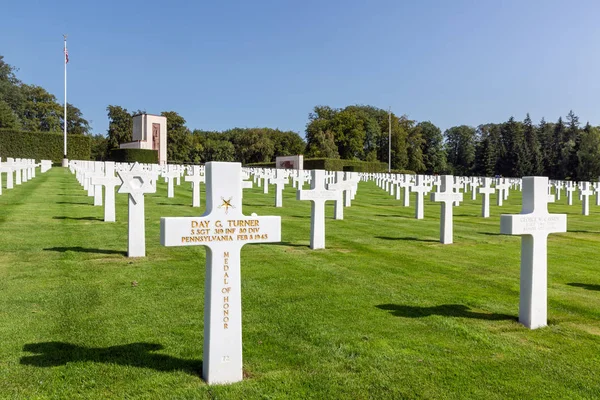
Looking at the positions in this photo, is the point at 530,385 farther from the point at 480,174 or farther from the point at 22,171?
the point at 480,174

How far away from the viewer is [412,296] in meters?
5.86

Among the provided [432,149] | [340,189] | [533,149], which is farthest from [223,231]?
[432,149]

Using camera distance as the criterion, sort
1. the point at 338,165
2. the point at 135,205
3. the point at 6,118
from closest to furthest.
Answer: the point at 135,205 → the point at 6,118 → the point at 338,165

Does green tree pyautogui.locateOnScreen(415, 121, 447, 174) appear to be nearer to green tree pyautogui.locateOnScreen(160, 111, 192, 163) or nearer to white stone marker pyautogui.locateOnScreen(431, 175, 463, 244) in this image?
green tree pyautogui.locateOnScreen(160, 111, 192, 163)

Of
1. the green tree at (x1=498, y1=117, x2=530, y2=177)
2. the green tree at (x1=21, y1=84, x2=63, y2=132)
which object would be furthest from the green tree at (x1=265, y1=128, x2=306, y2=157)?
the green tree at (x1=21, y1=84, x2=63, y2=132)

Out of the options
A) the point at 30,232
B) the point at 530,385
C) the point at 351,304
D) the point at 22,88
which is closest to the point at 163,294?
the point at 351,304

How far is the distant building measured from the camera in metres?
52.3

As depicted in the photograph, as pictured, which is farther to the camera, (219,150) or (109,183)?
(219,150)

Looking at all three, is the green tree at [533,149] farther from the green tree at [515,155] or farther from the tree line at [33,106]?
the tree line at [33,106]

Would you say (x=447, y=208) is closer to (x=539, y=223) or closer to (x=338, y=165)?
(x=539, y=223)

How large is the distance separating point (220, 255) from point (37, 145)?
157 feet

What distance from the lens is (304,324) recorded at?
4766 mm

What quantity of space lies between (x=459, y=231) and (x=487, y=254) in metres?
3.22

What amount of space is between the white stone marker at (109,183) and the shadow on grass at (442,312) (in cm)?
748
